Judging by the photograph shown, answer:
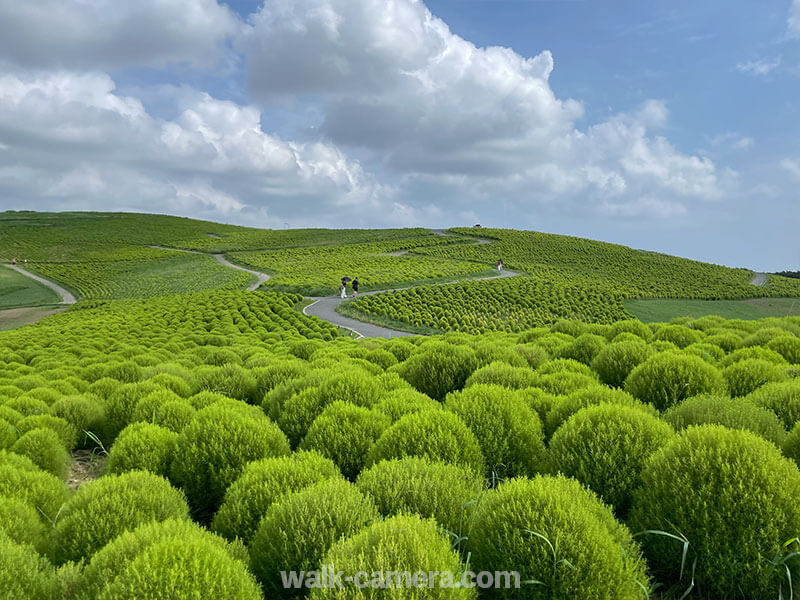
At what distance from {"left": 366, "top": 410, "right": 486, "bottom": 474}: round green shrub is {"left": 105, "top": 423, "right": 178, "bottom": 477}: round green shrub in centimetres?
245

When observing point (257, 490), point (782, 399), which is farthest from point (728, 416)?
point (257, 490)

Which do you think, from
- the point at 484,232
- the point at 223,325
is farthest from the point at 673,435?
the point at 484,232

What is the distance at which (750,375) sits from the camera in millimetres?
6449

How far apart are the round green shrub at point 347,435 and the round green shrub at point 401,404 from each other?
0.84ft

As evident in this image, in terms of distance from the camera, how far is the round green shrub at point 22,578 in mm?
2977

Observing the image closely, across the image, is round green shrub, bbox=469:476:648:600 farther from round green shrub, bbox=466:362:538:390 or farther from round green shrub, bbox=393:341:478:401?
round green shrub, bbox=393:341:478:401

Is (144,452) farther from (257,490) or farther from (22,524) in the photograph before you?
(257,490)

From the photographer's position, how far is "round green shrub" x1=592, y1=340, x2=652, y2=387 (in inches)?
294

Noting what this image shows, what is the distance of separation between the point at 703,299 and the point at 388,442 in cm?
5898

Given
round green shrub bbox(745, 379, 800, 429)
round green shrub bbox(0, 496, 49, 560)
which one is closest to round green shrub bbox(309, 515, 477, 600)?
round green shrub bbox(0, 496, 49, 560)

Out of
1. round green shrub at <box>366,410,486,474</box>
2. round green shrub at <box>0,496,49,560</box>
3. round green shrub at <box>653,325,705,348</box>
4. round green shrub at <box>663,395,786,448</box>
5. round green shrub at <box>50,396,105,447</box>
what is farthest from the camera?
round green shrub at <box>653,325,705,348</box>

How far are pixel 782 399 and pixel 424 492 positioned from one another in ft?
15.7

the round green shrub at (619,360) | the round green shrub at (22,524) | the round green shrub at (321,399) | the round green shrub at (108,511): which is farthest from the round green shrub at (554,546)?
the round green shrub at (619,360)

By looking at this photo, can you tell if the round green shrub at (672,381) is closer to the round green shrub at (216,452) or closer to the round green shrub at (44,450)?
the round green shrub at (216,452)
